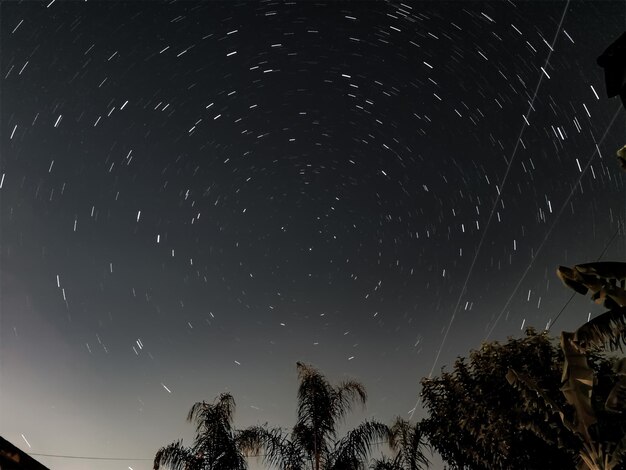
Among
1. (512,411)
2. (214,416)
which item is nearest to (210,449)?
(214,416)

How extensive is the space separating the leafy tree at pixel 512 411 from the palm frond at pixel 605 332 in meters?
5.78

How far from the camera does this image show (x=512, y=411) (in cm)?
1212

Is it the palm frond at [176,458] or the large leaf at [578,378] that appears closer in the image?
the large leaf at [578,378]

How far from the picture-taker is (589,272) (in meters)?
5.93

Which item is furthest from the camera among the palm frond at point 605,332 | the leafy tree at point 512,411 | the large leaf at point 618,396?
the leafy tree at point 512,411

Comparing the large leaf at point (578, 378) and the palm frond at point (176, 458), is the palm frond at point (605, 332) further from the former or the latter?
the palm frond at point (176, 458)

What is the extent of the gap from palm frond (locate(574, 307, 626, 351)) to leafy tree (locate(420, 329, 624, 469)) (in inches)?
227

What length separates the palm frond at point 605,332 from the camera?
5945 millimetres

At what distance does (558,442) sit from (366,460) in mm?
5811

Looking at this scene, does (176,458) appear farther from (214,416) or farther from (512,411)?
(512,411)

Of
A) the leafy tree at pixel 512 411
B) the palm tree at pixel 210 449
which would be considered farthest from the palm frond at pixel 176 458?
the leafy tree at pixel 512 411

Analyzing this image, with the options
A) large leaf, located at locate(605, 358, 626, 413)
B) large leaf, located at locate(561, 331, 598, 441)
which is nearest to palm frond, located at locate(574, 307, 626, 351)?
large leaf, located at locate(561, 331, 598, 441)

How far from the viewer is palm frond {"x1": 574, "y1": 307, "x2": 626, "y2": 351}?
19.5 ft

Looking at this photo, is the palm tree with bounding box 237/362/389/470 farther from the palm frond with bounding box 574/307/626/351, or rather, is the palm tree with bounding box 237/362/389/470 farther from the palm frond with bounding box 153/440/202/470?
the palm frond with bounding box 574/307/626/351
